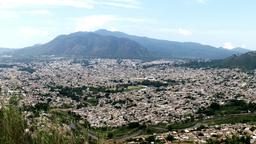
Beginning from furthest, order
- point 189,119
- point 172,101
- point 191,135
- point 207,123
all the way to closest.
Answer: point 172,101, point 189,119, point 207,123, point 191,135

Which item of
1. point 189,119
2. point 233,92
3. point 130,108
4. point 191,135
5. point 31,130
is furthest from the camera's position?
point 233,92

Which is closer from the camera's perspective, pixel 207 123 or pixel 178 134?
pixel 178 134

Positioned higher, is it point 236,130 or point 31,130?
point 31,130

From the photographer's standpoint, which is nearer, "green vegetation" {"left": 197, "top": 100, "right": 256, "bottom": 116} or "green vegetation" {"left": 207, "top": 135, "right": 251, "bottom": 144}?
"green vegetation" {"left": 207, "top": 135, "right": 251, "bottom": 144}

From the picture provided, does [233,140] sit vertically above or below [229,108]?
above

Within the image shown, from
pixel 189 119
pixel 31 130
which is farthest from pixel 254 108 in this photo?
pixel 31 130

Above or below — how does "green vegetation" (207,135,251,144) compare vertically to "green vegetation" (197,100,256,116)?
above

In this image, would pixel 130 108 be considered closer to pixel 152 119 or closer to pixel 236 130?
pixel 152 119

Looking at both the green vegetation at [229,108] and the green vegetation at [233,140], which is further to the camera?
the green vegetation at [229,108]

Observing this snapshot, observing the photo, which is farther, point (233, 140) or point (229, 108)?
point (229, 108)

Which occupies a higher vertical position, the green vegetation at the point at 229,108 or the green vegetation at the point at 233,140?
the green vegetation at the point at 233,140
